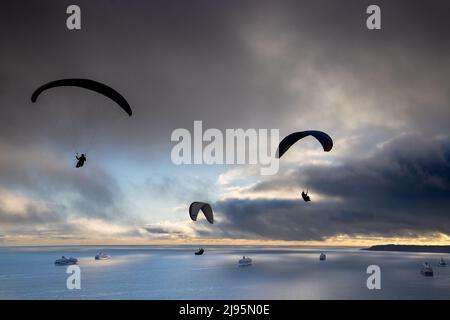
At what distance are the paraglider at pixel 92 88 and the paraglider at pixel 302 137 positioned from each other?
9.72 metres

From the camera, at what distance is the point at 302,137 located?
2458cm

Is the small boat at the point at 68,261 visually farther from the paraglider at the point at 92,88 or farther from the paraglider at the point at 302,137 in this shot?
the paraglider at the point at 302,137

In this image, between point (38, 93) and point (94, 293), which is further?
point (94, 293)

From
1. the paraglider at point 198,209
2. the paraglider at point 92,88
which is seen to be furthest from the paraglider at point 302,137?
the paraglider at point 198,209

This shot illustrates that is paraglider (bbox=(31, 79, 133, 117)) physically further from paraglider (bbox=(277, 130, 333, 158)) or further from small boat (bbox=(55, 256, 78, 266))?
small boat (bbox=(55, 256, 78, 266))

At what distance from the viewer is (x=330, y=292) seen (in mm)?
86625

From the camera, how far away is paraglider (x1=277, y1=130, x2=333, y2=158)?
23531mm

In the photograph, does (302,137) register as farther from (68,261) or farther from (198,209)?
(68,261)

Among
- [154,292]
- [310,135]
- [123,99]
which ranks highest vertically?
[123,99]

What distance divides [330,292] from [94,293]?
2119 inches
